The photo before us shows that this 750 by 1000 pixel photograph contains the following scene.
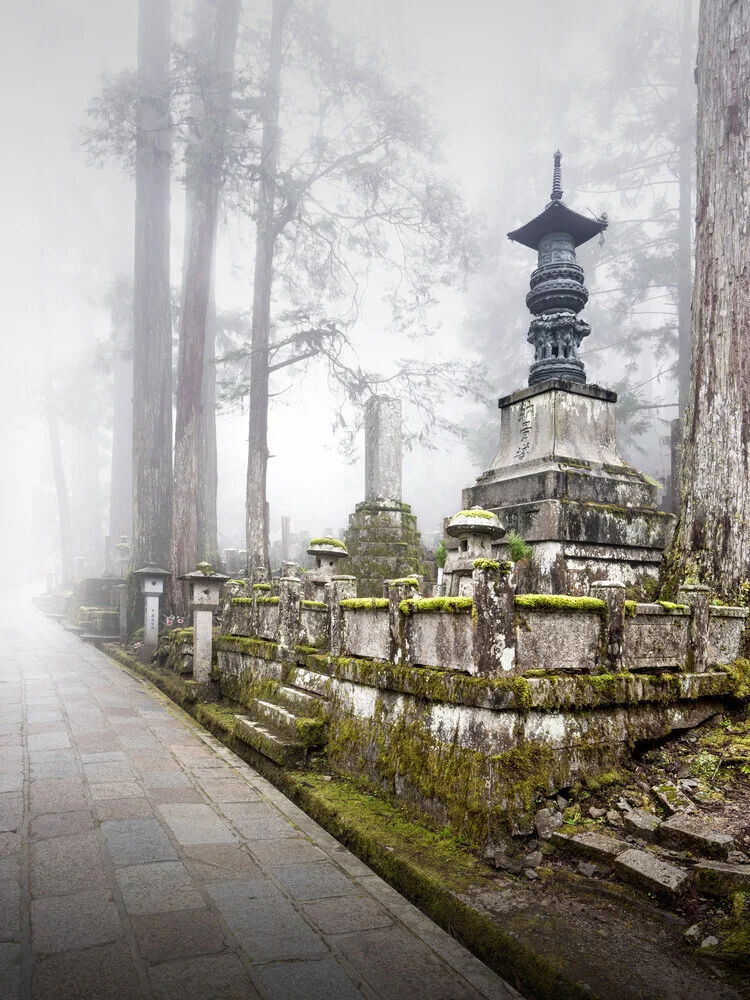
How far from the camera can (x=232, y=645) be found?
7.63 metres

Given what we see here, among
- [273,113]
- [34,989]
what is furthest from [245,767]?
[273,113]

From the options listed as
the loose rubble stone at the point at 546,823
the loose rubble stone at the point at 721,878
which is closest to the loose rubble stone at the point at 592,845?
the loose rubble stone at the point at 546,823

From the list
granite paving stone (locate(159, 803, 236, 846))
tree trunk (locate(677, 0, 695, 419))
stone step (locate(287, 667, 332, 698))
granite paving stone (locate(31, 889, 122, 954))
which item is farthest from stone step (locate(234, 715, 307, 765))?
tree trunk (locate(677, 0, 695, 419))

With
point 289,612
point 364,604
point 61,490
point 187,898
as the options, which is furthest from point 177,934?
point 61,490

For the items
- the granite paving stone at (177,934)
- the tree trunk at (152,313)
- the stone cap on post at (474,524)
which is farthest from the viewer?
the tree trunk at (152,313)

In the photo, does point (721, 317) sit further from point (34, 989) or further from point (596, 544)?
point (34, 989)

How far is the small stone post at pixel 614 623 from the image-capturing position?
12.6 feet

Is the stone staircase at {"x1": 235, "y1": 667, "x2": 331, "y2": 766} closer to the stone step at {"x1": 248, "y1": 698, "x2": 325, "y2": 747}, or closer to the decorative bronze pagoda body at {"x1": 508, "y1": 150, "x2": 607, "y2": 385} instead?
the stone step at {"x1": 248, "y1": 698, "x2": 325, "y2": 747}

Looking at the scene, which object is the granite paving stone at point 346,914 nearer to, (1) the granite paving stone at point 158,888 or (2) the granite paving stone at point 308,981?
(2) the granite paving stone at point 308,981

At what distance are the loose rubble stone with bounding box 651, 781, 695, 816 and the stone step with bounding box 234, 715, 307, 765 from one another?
2.45 metres

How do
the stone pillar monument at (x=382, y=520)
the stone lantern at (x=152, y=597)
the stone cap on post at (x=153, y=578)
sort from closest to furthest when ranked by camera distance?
the stone pillar monument at (x=382, y=520) < the stone lantern at (x=152, y=597) < the stone cap on post at (x=153, y=578)

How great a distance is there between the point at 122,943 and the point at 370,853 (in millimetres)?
1366

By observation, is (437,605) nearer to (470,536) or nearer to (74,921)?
(470,536)

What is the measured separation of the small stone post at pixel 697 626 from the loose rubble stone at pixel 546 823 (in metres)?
1.63
